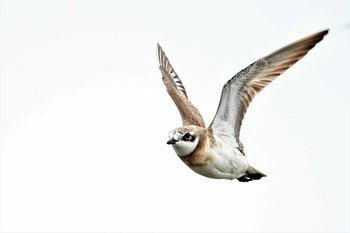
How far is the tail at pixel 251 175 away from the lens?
20.7 metres

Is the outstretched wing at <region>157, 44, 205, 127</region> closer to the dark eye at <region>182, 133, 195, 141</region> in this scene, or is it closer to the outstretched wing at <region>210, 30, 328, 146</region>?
the outstretched wing at <region>210, 30, 328, 146</region>

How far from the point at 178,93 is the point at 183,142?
5.32 m

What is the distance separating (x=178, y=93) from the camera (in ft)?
77.2

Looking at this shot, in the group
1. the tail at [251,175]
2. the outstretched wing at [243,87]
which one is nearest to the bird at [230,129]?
the outstretched wing at [243,87]

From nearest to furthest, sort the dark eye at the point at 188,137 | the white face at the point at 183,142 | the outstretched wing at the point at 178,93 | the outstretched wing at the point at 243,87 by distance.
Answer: the white face at the point at 183,142 → the dark eye at the point at 188,137 → the outstretched wing at the point at 243,87 → the outstretched wing at the point at 178,93

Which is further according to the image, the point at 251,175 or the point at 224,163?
the point at 251,175

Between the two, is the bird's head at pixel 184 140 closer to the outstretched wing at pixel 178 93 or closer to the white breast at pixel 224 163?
the white breast at pixel 224 163

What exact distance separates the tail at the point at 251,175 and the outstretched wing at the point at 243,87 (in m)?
1.17

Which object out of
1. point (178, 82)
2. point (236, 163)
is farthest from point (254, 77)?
point (178, 82)

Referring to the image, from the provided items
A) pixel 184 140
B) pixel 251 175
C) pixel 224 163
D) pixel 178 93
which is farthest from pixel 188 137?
pixel 178 93

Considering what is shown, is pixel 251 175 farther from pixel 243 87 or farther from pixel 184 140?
pixel 184 140

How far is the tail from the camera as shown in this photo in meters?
20.7

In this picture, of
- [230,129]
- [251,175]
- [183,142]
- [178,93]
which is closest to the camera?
[183,142]

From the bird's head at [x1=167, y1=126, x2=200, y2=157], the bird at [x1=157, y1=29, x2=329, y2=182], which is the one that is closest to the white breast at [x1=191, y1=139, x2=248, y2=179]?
the bird at [x1=157, y1=29, x2=329, y2=182]
